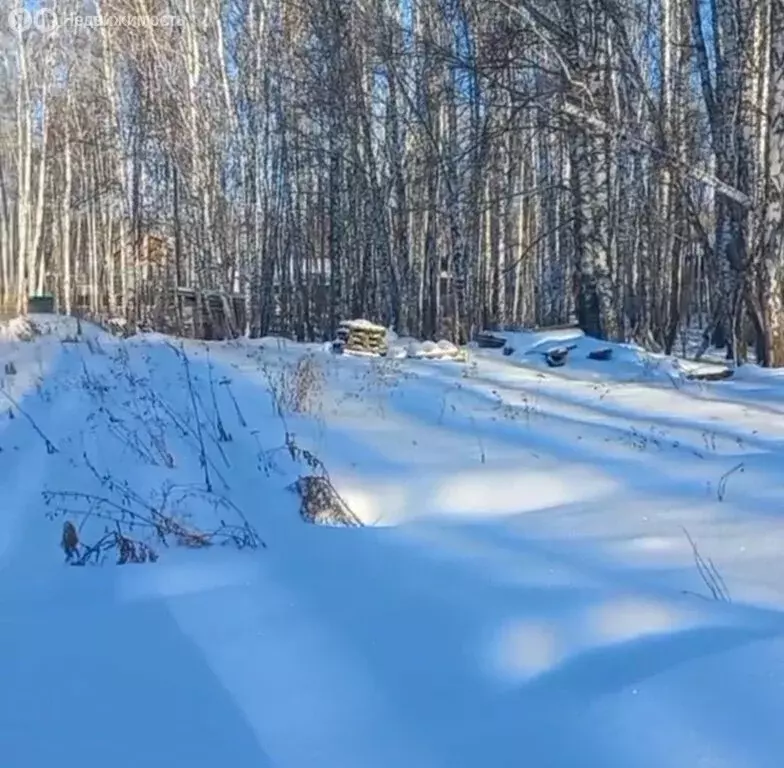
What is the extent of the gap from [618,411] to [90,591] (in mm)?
Result: 4282

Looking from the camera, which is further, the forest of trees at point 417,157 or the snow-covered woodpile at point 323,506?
the forest of trees at point 417,157

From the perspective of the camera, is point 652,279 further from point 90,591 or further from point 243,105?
point 90,591

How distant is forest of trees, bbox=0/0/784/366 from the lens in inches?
443

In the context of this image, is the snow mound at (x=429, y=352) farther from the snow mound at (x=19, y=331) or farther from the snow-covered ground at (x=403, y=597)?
the snow mound at (x=19, y=331)

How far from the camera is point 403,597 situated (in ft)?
8.50

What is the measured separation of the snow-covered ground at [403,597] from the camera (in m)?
1.81

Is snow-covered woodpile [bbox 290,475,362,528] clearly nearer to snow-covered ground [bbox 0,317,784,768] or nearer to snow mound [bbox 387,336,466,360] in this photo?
snow-covered ground [bbox 0,317,784,768]

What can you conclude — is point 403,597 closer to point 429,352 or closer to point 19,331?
point 429,352

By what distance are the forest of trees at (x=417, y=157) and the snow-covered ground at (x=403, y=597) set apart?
6.04 m

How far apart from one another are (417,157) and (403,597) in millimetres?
15798

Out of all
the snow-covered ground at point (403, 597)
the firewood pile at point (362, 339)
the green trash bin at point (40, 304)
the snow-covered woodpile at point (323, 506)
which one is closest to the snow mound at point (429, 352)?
the firewood pile at point (362, 339)

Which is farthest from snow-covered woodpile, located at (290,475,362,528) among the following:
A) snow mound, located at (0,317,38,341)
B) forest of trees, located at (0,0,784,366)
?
snow mound, located at (0,317,38,341)

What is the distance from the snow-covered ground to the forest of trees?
6.04m

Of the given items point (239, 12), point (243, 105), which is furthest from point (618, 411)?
point (239, 12)
